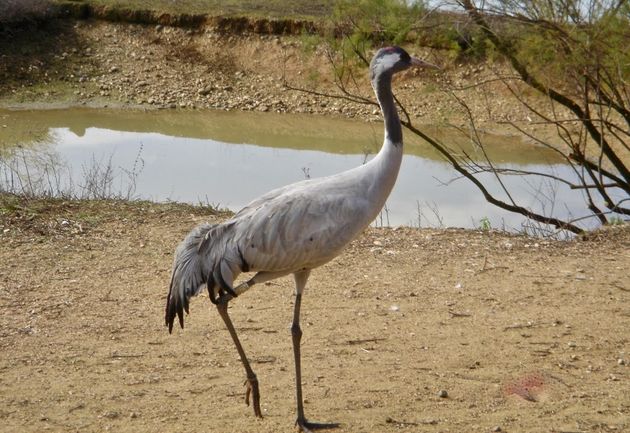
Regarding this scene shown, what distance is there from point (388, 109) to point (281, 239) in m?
0.97

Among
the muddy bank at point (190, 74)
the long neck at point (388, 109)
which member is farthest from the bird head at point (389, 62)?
the muddy bank at point (190, 74)

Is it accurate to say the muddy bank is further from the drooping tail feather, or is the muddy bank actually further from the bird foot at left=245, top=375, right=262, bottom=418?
the bird foot at left=245, top=375, right=262, bottom=418

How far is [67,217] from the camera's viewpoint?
25.6ft

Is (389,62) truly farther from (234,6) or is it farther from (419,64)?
(234,6)

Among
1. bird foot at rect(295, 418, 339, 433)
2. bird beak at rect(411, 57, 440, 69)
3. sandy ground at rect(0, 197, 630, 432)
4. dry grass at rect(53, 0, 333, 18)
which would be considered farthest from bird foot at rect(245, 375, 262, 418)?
dry grass at rect(53, 0, 333, 18)

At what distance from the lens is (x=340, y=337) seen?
5.59 meters

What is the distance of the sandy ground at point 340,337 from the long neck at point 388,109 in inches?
54.0

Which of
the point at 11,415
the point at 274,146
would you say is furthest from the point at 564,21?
the point at 274,146

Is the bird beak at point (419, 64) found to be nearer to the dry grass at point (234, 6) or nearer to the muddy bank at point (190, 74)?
the muddy bank at point (190, 74)

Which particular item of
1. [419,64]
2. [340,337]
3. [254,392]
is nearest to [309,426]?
[254,392]

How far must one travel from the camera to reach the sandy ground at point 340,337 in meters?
4.59

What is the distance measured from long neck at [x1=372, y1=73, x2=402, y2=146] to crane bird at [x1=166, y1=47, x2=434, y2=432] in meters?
0.09

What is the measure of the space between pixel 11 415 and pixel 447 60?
17.3 m

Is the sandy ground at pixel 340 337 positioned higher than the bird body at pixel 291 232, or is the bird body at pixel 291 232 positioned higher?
the bird body at pixel 291 232
